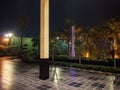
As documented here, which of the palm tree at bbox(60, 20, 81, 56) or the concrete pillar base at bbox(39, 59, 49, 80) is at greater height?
the palm tree at bbox(60, 20, 81, 56)

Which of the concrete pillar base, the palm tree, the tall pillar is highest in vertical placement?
the palm tree

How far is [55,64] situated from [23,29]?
334 inches

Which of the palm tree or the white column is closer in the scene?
the white column

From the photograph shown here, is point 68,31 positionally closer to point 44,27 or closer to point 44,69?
point 44,27

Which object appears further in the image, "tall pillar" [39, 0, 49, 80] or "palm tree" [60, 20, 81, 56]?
"palm tree" [60, 20, 81, 56]

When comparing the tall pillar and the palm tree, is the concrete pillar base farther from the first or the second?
the palm tree

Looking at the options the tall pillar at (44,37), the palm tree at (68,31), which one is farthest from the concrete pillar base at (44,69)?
the palm tree at (68,31)

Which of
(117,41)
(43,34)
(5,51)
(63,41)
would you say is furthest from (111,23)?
(5,51)

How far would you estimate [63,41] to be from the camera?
1647cm

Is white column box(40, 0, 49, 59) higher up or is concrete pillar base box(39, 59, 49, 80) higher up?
white column box(40, 0, 49, 59)

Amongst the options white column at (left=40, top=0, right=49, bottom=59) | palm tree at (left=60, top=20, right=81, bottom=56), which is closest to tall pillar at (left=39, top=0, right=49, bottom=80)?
white column at (left=40, top=0, right=49, bottom=59)

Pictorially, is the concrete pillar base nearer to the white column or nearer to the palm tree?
the white column

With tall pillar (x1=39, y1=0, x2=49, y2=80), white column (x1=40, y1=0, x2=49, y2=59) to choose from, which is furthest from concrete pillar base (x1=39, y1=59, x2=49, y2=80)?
white column (x1=40, y1=0, x2=49, y2=59)

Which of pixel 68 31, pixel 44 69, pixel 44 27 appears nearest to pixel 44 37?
pixel 44 27
